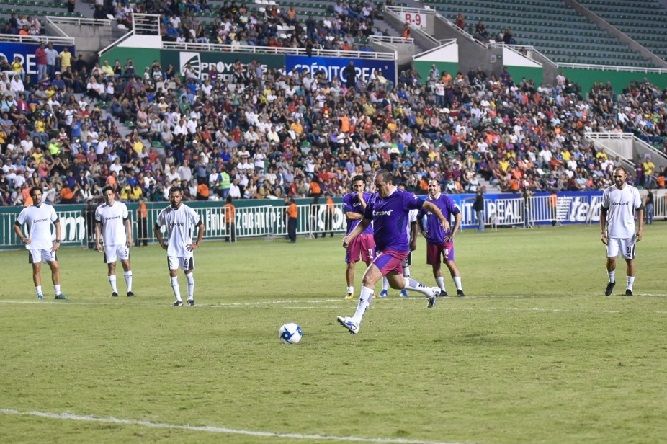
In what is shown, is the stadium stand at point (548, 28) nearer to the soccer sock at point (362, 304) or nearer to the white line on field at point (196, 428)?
the soccer sock at point (362, 304)

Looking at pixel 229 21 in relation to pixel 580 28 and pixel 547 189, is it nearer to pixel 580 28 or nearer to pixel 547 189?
pixel 547 189

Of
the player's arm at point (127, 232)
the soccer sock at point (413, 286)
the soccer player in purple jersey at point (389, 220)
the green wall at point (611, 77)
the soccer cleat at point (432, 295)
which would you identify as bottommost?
the soccer cleat at point (432, 295)

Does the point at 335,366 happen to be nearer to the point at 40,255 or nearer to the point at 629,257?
the point at 629,257

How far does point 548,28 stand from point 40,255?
5056 centimetres

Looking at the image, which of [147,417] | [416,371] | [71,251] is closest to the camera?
[147,417]

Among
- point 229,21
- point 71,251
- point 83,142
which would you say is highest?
point 229,21

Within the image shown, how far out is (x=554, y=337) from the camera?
54.0ft

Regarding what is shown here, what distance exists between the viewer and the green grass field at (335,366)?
10.5 meters

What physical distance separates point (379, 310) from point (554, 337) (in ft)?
16.2

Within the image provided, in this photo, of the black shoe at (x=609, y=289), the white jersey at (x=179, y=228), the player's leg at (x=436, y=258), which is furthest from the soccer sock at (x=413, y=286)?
the white jersey at (x=179, y=228)

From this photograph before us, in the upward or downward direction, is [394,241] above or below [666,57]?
below

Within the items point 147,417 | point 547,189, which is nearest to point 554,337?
point 147,417

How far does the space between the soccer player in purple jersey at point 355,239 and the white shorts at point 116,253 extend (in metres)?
4.84

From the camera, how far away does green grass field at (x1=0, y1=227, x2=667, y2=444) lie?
10.5 m
